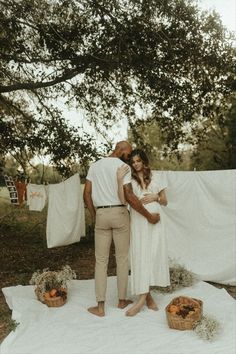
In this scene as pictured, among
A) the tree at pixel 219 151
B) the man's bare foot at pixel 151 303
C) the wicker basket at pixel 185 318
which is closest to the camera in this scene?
the wicker basket at pixel 185 318

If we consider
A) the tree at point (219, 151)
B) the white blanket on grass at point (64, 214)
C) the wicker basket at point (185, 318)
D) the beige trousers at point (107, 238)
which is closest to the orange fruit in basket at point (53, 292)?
the beige trousers at point (107, 238)

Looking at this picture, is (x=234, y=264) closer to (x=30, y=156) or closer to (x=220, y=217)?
(x=220, y=217)

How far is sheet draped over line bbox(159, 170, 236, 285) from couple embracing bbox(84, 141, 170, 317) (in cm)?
140

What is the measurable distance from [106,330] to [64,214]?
3413 mm

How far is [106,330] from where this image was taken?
12.2ft

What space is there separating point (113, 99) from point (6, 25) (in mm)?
2423

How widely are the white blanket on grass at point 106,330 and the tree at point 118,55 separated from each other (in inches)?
→ 115

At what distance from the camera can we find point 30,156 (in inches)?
305

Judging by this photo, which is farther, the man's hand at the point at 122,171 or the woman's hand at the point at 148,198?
the woman's hand at the point at 148,198

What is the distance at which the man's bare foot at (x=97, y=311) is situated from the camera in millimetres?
4086

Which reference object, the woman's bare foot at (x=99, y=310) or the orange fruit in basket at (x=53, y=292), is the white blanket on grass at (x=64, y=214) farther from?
the woman's bare foot at (x=99, y=310)

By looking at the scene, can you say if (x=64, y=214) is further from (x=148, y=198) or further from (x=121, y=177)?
(x=121, y=177)

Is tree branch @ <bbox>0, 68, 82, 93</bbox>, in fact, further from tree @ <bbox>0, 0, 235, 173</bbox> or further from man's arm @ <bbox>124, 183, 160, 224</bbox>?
man's arm @ <bbox>124, 183, 160, 224</bbox>

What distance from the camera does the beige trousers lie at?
4000mm
